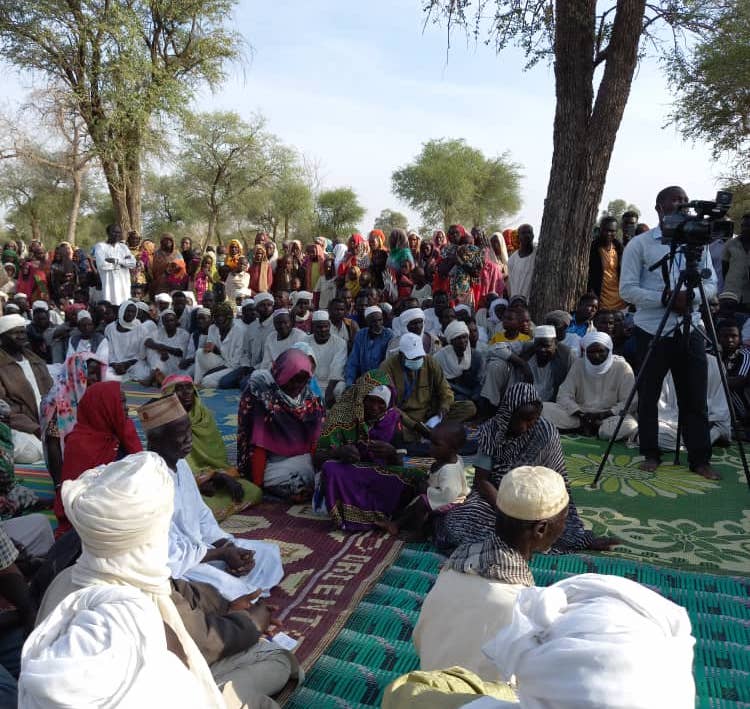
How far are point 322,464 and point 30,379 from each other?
266cm

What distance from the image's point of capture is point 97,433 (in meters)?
3.74

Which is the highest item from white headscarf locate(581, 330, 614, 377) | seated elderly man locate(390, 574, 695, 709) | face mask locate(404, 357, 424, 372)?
seated elderly man locate(390, 574, 695, 709)

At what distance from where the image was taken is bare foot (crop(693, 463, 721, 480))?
4.78m

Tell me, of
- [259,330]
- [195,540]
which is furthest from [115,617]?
[259,330]

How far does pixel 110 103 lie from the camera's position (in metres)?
16.7

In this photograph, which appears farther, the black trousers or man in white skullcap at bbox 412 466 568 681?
the black trousers

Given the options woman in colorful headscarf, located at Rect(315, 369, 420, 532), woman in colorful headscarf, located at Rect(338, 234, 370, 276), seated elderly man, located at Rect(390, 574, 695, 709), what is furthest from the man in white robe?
seated elderly man, located at Rect(390, 574, 695, 709)

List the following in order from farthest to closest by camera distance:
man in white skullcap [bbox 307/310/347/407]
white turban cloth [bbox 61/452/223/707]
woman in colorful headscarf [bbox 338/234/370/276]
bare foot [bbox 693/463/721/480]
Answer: woman in colorful headscarf [bbox 338/234/370/276] < man in white skullcap [bbox 307/310/347/407] < bare foot [bbox 693/463/721/480] < white turban cloth [bbox 61/452/223/707]

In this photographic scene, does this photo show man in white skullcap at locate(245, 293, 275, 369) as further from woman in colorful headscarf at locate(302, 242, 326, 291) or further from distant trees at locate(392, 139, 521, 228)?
distant trees at locate(392, 139, 521, 228)

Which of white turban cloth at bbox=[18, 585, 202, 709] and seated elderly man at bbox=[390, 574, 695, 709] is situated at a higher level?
seated elderly man at bbox=[390, 574, 695, 709]

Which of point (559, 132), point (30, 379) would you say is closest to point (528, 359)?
point (559, 132)

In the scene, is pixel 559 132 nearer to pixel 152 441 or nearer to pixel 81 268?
pixel 152 441

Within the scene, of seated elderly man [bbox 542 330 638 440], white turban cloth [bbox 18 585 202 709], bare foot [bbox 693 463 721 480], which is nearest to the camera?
white turban cloth [bbox 18 585 202 709]

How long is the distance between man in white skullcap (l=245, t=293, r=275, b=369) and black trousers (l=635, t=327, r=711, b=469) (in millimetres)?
4719
